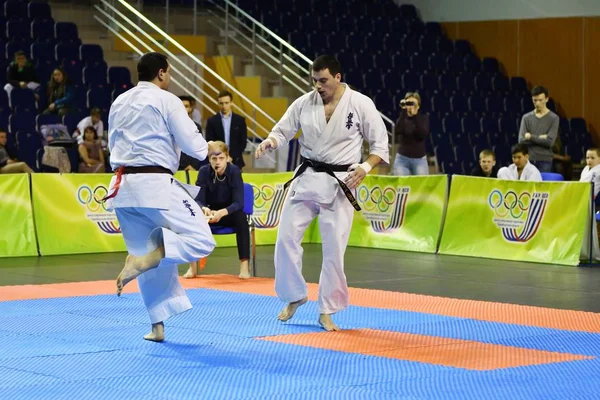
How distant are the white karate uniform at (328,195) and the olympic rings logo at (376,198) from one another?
6007 mm

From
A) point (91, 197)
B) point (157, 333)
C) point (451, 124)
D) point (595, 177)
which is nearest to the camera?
point (157, 333)

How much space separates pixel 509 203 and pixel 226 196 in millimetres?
3597

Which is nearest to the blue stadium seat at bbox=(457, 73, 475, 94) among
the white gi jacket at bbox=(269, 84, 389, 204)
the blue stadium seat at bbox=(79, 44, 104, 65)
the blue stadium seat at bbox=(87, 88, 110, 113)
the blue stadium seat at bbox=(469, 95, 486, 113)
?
the blue stadium seat at bbox=(469, 95, 486, 113)

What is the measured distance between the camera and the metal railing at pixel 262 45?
1792 centimetres

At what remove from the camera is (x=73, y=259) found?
11312 mm

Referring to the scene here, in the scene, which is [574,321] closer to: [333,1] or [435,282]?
[435,282]

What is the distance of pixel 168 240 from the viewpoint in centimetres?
586

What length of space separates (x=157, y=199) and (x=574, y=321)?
10.1 feet

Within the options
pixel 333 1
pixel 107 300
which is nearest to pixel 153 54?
pixel 107 300

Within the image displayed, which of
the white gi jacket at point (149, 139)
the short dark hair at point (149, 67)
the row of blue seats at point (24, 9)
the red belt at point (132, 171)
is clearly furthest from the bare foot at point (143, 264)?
the row of blue seats at point (24, 9)

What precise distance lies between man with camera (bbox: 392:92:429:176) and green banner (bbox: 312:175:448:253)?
379mm

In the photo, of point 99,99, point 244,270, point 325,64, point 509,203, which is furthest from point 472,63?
point 325,64

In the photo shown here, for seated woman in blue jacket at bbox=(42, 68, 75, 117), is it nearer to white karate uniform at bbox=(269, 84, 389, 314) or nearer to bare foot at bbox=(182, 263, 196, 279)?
bare foot at bbox=(182, 263, 196, 279)

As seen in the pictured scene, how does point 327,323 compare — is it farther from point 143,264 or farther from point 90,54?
point 90,54
